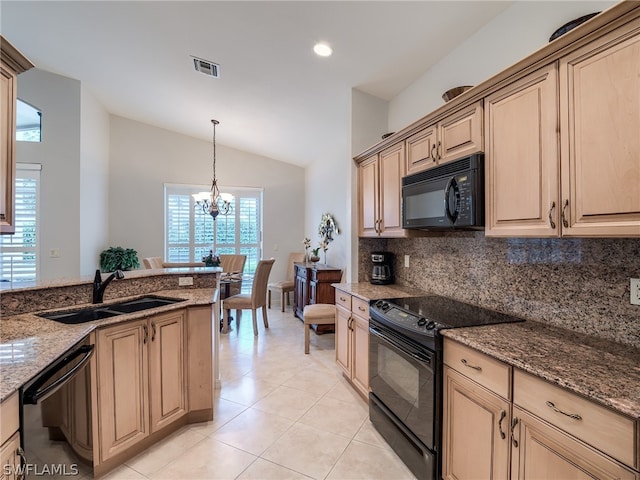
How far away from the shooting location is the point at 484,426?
4.64 feet

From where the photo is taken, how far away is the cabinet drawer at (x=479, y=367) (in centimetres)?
132

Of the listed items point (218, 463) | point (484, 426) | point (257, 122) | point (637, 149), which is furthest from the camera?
point (257, 122)

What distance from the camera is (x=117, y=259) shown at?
538cm

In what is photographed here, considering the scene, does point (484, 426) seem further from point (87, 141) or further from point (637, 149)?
point (87, 141)

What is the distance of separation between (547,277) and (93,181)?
6.18 metres

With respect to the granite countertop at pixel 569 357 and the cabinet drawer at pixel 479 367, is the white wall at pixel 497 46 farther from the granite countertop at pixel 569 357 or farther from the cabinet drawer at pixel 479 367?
the cabinet drawer at pixel 479 367

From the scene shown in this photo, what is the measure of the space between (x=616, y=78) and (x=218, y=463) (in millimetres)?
2788

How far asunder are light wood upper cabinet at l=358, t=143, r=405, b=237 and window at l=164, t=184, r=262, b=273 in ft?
12.3

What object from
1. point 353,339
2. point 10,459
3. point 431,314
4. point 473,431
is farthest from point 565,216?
point 10,459

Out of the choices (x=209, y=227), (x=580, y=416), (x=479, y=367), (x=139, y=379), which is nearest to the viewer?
(x=580, y=416)

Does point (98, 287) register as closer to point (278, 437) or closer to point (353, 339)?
point (278, 437)

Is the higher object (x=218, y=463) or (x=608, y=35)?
(x=608, y=35)

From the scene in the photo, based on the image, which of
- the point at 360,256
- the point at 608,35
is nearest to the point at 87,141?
the point at 360,256

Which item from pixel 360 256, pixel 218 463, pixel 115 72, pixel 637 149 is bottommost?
pixel 218 463
